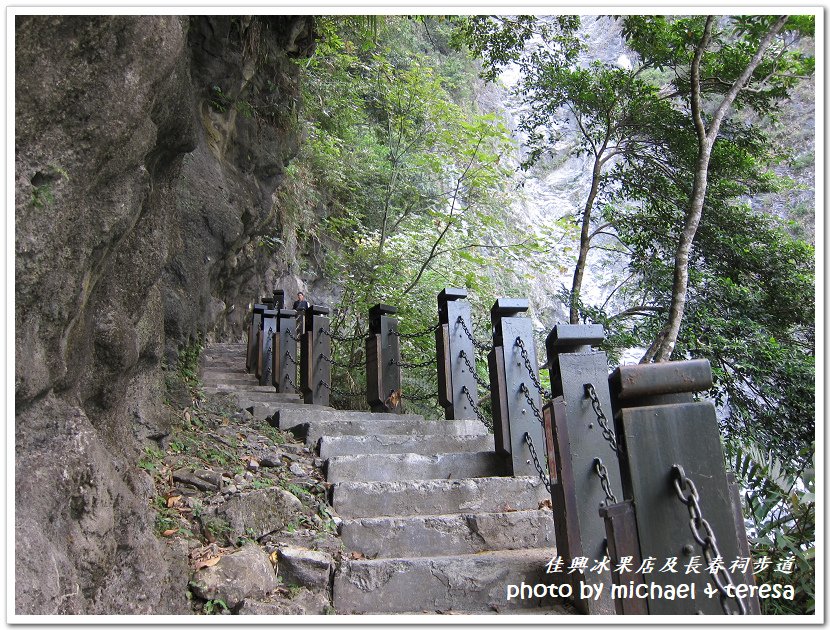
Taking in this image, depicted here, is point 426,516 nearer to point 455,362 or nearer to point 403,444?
point 403,444

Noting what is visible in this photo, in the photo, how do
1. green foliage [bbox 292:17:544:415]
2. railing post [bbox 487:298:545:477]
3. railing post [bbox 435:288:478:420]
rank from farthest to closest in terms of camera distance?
green foliage [bbox 292:17:544:415]
railing post [bbox 435:288:478:420]
railing post [bbox 487:298:545:477]

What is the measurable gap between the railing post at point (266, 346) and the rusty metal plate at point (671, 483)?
25.1 feet

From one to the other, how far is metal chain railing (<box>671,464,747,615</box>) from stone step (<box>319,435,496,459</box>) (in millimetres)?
3184

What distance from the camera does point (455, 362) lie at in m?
5.69

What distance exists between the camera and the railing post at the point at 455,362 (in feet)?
18.6

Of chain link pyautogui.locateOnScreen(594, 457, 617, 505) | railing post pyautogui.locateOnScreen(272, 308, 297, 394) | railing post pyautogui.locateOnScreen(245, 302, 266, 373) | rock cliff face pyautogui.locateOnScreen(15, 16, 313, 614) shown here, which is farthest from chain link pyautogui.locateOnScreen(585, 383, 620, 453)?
railing post pyautogui.locateOnScreen(245, 302, 266, 373)

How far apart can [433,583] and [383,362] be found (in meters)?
3.39

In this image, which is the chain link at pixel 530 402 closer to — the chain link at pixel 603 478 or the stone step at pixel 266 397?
the chain link at pixel 603 478

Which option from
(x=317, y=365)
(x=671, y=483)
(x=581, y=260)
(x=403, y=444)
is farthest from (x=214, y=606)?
(x=581, y=260)

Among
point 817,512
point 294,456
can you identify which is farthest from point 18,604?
point 817,512

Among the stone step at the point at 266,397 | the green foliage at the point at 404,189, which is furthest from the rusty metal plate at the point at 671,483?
the green foliage at the point at 404,189

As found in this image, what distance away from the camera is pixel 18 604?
6.10 feet

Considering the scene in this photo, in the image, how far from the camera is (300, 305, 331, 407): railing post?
700 cm

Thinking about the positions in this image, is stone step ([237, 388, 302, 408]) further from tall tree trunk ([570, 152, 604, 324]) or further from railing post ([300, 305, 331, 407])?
tall tree trunk ([570, 152, 604, 324])
